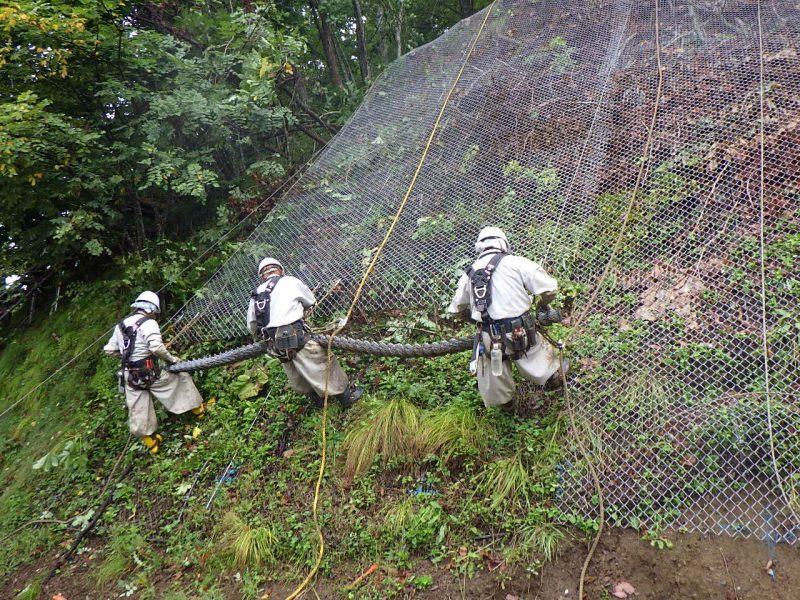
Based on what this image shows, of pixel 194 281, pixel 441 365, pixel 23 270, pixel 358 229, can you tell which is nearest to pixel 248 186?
pixel 194 281

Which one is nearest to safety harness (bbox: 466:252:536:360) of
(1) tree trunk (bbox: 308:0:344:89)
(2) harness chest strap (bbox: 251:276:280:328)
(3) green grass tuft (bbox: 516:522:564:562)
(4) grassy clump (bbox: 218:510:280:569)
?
(3) green grass tuft (bbox: 516:522:564:562)

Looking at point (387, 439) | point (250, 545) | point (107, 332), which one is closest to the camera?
point (250, 545)

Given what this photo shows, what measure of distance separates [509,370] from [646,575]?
1506 mm

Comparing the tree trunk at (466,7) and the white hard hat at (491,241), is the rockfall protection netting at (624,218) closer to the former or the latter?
the white hard hat at (491,241)

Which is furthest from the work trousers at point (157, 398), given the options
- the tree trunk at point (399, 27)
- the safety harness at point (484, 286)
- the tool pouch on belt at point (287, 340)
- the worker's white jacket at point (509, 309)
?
the tree trunk at point (399, 27)

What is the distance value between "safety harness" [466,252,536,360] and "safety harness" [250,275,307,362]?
163 cm

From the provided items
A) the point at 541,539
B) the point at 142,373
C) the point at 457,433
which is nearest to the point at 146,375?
the point at 142,373

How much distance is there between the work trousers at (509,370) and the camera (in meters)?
3.81

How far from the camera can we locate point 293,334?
14.6ft

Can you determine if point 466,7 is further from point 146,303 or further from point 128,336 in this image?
point 128,336

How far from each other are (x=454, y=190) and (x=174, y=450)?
3.84m

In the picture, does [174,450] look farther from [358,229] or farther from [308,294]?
[358,229]

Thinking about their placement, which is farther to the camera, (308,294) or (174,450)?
(174,450)

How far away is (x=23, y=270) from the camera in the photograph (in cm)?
691
